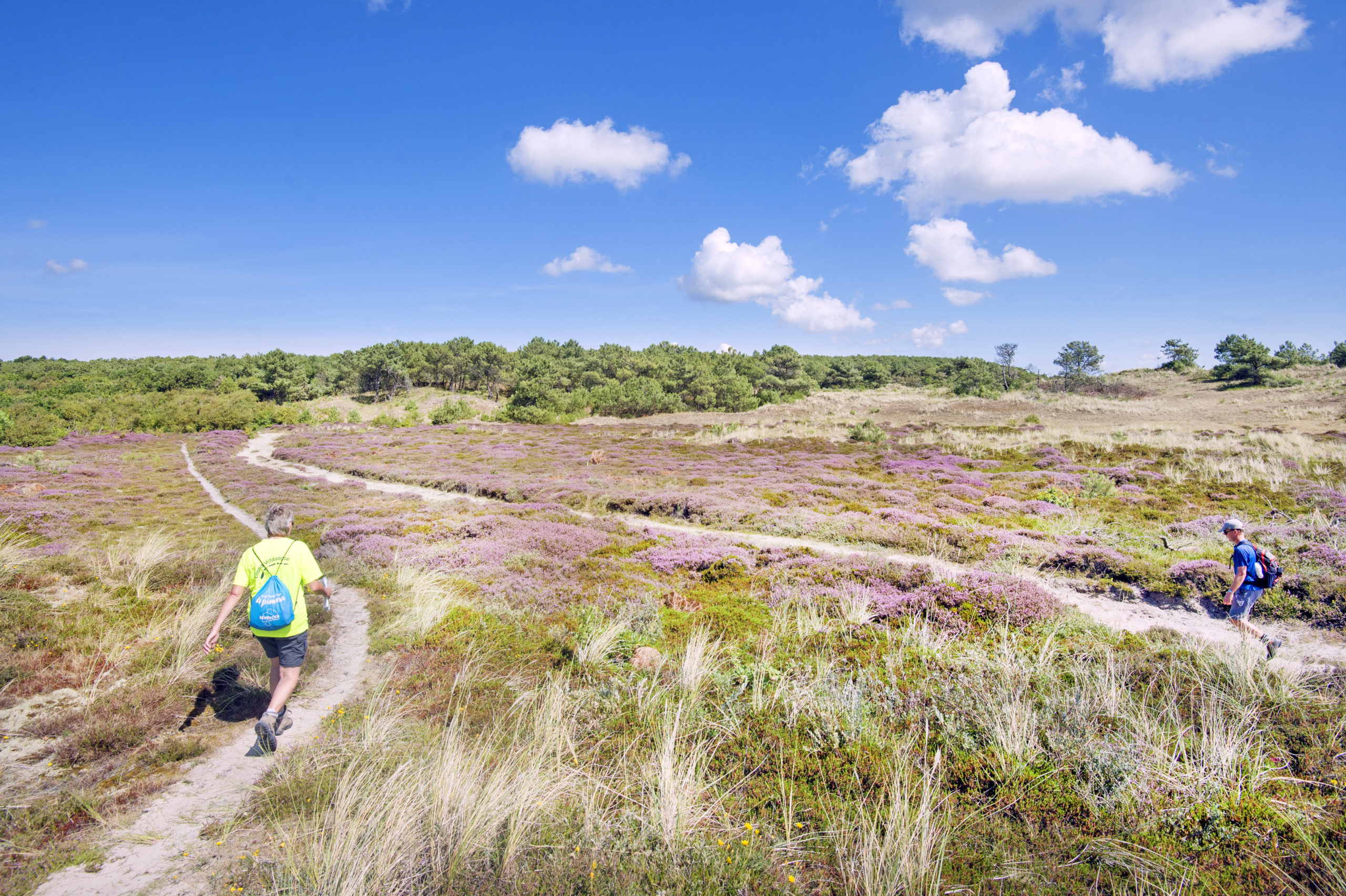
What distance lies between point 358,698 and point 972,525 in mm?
14207

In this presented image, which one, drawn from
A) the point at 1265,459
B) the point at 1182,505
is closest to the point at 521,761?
the point at 1182,505

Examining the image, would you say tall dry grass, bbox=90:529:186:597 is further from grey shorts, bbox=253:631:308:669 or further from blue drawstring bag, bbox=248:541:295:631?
blue drawstring bag, bbox=248:541:295:631

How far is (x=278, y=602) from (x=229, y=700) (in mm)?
2249

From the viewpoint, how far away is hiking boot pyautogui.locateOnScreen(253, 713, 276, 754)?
5.03 meters

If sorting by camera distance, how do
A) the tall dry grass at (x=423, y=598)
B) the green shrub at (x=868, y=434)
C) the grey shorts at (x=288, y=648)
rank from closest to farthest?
the grey shorts at (x=288, y=648) → the tall dry grass at (x=423, y=598) → the green shrub at (x=868, y=434)

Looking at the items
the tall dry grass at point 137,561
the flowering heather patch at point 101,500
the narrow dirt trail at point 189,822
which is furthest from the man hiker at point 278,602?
the flowering heather patch at point 101,500

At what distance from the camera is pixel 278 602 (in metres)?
5.10

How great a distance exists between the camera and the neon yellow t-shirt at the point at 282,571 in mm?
5098

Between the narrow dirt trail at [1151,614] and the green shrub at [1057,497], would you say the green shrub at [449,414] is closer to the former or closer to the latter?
the narrow dirt trail at [1151,614]

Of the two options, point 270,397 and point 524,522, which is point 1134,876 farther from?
point 270,397

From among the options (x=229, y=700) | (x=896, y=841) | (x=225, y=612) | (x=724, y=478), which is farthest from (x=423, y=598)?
(x=724, y=478)

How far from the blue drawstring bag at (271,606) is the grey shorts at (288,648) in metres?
0.17

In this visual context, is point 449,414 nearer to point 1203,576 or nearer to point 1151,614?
point 1151,614

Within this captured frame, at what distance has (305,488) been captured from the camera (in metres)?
22.1
